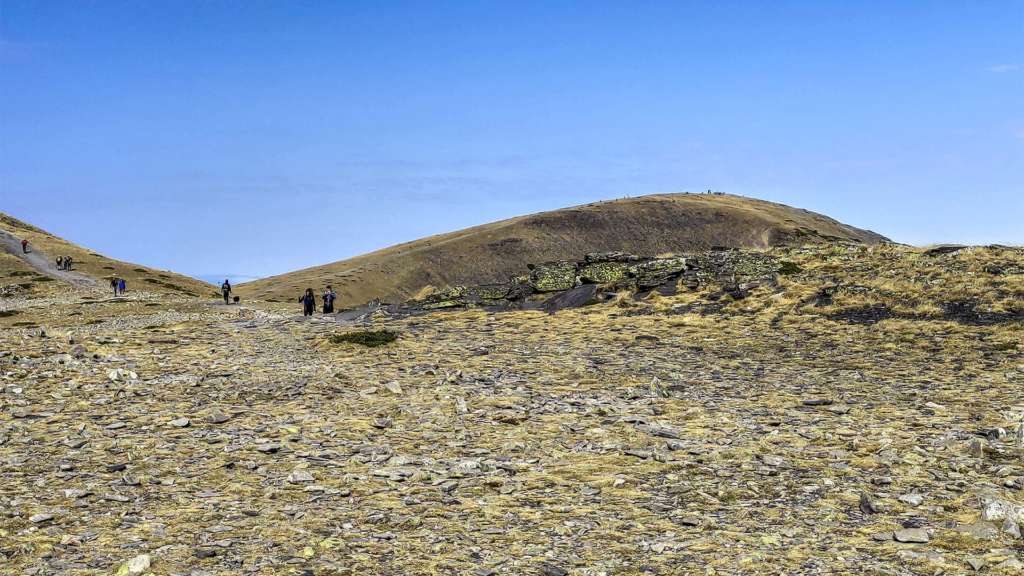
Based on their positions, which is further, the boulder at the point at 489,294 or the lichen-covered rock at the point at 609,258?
the lichen-covered rock at the point at 609,258

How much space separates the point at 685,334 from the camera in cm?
2762

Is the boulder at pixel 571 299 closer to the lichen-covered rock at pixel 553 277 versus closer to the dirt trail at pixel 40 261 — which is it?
the lichen-covered rock at pixel 553 277

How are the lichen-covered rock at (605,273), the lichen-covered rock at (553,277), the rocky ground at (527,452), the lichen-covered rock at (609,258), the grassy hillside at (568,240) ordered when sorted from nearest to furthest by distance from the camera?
the rocky ground at (527,452) < the lichen-covered rock at (605,273) < the lichen-covered rock at (553,277) < the lichen-covered rock at (609,258) < the grassy hillside at (568,240)

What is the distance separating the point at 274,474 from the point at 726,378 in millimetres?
Result: 12942

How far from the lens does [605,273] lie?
3856cm

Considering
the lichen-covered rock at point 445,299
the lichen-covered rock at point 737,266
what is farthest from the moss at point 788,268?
the lichen-covered rock at point 445,299

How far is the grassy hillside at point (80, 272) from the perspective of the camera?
261 ft

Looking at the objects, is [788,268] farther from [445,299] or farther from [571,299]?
[445,299]

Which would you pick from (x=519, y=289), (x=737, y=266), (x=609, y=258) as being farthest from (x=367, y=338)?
(x=737, y=266)

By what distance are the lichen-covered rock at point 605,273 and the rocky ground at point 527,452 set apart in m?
10.9

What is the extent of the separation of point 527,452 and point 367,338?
1383cm

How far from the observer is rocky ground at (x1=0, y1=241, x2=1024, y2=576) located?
8.99 metres

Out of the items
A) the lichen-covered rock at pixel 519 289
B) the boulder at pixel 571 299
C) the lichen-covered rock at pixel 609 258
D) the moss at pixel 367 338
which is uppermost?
the lichen-covered rock at pixel 609 258

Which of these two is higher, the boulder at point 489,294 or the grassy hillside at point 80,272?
the grassy hillside at point 80,272
